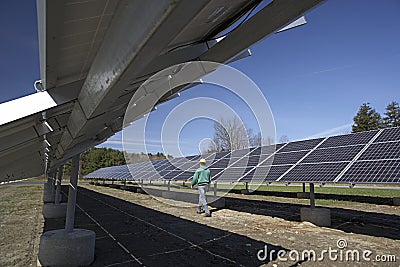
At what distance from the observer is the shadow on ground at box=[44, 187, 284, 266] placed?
510 cm

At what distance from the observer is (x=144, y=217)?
9.96 m

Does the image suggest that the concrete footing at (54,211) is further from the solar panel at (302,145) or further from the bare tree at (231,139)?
the bare tree at (231,139)

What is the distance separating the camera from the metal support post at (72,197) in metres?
5.45

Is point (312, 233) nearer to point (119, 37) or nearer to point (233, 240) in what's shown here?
point (233, 240)

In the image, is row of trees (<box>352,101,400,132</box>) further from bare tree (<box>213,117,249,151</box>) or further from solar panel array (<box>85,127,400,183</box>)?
solar panel array (<box>85,127,400,183</box>)

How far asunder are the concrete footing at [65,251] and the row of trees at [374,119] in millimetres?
48599

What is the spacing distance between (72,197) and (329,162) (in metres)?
7.16

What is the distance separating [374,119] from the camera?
153 feet

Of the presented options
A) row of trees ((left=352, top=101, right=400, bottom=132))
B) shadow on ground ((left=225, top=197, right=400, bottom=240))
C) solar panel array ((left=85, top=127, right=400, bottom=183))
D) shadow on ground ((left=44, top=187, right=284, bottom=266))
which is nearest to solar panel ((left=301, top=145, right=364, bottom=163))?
solar panel array ((left=85, top=127, right=400, bottom=183))

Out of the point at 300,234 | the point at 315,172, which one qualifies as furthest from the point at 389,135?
the point at 300,234

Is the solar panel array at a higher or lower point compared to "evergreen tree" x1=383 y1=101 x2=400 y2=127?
lower

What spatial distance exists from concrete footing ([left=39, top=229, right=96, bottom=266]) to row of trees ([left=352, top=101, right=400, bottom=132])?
48.6m

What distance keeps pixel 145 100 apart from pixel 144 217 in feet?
23.8

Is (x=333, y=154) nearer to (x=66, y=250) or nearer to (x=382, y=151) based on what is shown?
(x=382, y=151)
